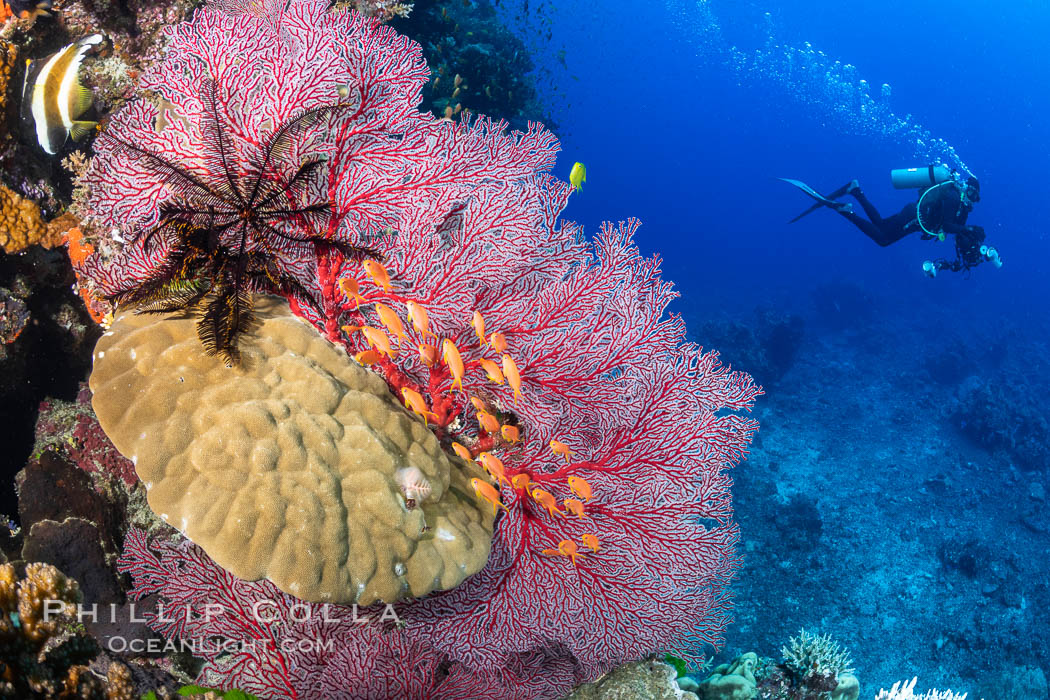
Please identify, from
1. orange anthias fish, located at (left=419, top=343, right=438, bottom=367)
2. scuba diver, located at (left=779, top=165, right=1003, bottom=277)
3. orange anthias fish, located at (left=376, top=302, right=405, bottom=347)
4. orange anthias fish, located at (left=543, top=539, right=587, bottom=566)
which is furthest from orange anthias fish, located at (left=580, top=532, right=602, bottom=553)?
scuba diver, located at (left=779, top=165, right=1003, bottom=277)

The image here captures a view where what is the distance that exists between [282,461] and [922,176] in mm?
14447

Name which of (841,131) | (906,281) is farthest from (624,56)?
(906,281)

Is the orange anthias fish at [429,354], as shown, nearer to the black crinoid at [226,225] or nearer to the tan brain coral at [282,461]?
the tan brain coral at [282,461]

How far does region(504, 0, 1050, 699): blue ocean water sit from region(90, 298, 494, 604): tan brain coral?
813 centimetres

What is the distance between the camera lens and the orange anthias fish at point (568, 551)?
3188mm

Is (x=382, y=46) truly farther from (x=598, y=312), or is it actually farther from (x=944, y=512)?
(x=944, y=512)

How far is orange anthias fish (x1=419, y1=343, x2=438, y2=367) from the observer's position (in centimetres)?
283

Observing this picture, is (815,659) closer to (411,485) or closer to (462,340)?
(411,485)

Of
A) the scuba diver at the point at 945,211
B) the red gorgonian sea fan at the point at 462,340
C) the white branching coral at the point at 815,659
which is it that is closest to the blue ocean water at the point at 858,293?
the scuba diver at the point at 945,211

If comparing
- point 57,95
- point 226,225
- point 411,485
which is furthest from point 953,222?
point 57,95

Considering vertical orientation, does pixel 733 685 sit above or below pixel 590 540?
below

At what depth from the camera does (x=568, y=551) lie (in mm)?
3219

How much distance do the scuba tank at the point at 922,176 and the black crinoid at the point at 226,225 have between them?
12917 millimetres

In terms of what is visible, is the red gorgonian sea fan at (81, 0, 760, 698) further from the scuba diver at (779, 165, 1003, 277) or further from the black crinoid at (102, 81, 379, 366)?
the scuba diver at (779, 165, 1003, 277)
